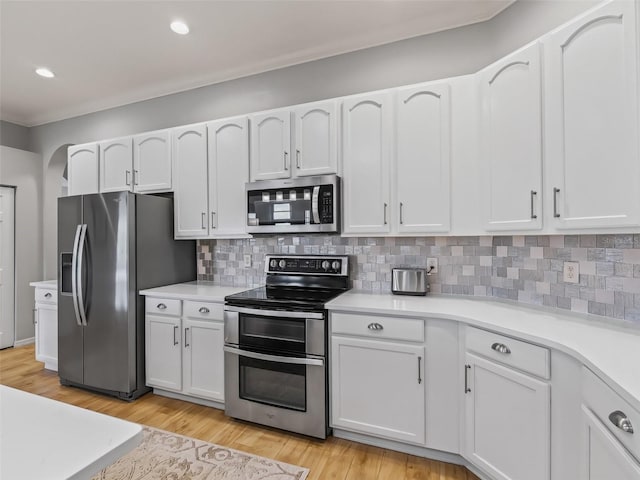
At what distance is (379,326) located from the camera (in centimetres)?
202

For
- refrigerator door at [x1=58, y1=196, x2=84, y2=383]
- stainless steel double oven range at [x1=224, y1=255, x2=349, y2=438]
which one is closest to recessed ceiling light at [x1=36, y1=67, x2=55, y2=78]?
refrigerator door at [x1=58, y1=196, x2=84, y2=383]

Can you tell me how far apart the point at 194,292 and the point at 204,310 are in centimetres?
22

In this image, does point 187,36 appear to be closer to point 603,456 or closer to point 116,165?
point 116,165

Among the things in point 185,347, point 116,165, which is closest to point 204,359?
point 185,347

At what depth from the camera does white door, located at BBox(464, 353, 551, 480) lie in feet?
4.75

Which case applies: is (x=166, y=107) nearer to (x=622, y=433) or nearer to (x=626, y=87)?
(x=626, y=87)

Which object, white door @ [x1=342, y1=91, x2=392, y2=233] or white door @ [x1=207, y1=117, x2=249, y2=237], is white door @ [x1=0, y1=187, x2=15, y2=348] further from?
white door @ [x1=342, y1=91, x2=392, y2=233]

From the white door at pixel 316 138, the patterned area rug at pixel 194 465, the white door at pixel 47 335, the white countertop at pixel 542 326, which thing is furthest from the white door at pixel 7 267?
the white countertop at pixel 542 326

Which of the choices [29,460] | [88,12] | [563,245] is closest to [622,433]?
[563,245]

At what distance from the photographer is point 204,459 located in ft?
6.57

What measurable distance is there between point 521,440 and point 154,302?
105 inches

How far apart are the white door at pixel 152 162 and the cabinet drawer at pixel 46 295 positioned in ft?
4.46

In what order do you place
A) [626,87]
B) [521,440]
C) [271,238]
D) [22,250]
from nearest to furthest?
[626,87] < [521,440] < [271,238] < [22,250]

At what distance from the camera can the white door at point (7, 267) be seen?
157 inches
